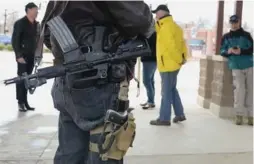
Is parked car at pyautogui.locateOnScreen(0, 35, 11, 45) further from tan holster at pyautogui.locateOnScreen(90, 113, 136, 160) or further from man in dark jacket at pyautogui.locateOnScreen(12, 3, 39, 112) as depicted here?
tan holster at pyautogui.locateOnScreen(90, 113, 136, 160)

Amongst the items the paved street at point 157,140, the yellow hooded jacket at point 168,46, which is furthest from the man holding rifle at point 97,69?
the yellow hooded jacket at point 168,46

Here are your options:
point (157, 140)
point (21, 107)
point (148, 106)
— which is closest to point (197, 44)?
point (148, 106)

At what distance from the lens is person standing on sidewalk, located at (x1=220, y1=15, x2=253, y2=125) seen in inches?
245

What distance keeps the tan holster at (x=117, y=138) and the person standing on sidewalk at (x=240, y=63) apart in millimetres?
4241

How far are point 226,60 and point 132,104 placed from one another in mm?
2239

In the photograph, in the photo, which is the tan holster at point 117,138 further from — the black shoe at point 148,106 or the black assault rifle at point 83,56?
the black shoe at point 148,106

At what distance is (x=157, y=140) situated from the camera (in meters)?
5.35

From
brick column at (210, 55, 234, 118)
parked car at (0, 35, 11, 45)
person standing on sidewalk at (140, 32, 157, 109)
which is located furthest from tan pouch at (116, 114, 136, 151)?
parked car at (0, 35, 11, 45)

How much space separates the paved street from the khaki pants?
0.25m

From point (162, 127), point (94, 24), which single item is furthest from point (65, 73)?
point (162, 127)

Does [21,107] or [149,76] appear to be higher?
[149,76]

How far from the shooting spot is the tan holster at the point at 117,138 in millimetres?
2256

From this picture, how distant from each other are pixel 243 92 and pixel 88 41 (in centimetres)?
446

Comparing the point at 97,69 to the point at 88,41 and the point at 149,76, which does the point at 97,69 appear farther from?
the point at 149,76
